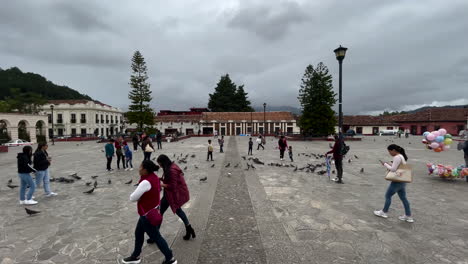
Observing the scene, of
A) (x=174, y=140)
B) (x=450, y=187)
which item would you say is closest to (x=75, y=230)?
(x=450, y=187)

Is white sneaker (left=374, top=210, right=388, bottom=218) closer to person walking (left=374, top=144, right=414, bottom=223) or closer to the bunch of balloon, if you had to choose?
person walking (left=374, top=144, right=414, bottom=223)

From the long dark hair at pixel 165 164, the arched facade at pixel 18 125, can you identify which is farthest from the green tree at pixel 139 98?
the long dark hair at pixel 165 164

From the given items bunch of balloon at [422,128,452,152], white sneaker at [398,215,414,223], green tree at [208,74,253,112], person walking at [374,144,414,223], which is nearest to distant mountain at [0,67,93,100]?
green tree at [208,74,253,112]

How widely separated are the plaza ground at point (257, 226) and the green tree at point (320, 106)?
2294cm

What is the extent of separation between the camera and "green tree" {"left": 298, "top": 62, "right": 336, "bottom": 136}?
28.8m

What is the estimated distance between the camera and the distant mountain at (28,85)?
198ft

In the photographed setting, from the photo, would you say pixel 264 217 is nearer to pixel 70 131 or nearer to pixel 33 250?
pixel 33 250

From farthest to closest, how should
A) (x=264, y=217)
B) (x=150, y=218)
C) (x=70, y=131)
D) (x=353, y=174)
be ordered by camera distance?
(x=70, y=131) < (x=353, y=174) < (x=264, y=217) < (x=150, y=218)

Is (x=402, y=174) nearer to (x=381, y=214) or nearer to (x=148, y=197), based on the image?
(x=381, y=214)

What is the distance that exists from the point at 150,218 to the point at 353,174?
827 centimetres

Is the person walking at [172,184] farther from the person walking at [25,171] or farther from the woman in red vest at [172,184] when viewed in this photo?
the person walking at [25,171]

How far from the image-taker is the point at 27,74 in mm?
71250

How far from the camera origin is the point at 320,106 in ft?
95.0

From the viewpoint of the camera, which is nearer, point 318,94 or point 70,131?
point 318,94
